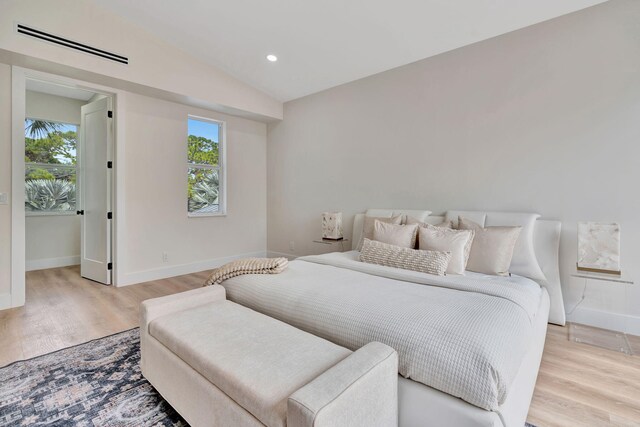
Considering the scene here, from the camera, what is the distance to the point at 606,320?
262 centimetres

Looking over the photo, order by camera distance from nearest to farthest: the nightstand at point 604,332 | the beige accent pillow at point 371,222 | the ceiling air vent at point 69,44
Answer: the nightstand at point 604,332, the ceiling air vent at point 69,44, the beige accent pillow at point 371,222

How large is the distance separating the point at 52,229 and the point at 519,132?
678 cm

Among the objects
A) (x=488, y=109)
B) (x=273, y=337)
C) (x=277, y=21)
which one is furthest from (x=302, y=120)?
(x=273, y=337)

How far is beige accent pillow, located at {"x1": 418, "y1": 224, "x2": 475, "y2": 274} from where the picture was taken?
2.48m

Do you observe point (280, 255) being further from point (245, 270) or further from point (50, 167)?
point (50, 167)

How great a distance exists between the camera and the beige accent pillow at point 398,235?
290 centimetres

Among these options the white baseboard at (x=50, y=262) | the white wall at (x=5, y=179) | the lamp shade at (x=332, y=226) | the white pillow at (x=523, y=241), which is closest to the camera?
the white pillow at (x=523, y=241)

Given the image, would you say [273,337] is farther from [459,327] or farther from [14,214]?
[14,214]

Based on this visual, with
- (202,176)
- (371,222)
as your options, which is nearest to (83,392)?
(371,222)

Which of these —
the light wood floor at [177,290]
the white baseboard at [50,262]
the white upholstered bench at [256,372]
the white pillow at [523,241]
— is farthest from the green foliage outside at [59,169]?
the white pillow at [523,241]

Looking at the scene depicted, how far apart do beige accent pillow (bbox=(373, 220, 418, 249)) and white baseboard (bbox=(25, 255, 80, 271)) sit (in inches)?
208

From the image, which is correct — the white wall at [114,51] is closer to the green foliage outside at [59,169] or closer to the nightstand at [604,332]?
the green foliage outside at [59,169]

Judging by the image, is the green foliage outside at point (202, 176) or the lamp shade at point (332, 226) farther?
the green foliage outside at point (202, 176)

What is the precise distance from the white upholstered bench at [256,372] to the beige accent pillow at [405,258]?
1310 mm
